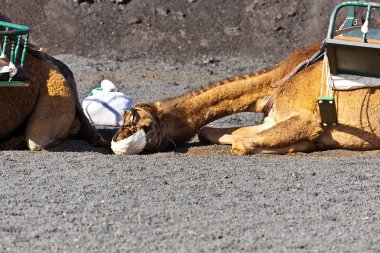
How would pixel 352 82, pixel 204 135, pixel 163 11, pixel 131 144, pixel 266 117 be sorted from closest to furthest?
pixel 131 144, pixel 352 82, pixel 266 117, pixel 204 135, pixel 163 11

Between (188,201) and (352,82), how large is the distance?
2.72 m

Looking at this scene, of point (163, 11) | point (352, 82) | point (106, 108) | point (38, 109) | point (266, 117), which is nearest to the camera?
point (352, 82)

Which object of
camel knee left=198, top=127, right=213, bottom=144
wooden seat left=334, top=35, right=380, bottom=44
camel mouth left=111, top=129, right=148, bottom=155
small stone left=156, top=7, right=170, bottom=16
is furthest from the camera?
small stone left=156, top=7, right=170, bottom=16

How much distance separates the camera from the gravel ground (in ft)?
19.7

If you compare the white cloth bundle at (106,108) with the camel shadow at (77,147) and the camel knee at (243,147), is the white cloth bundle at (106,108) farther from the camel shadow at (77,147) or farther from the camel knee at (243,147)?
the camel knee at (243,147)

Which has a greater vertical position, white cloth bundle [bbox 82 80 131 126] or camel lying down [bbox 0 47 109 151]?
camel lying down [bbox 0 47 109 151]

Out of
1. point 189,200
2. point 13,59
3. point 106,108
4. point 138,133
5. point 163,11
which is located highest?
point 13,59

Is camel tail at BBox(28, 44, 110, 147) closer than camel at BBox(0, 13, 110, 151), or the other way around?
camel at BBox(0, 13, 110, 151)

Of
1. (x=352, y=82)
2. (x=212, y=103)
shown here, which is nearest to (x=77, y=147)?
(x=212, y=103)

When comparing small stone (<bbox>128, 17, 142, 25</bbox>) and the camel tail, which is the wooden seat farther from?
small stone (<bbox>128, 17, 142, 25</bbox>)

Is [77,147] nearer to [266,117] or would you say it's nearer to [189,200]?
[266,117]

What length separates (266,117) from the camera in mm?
9758

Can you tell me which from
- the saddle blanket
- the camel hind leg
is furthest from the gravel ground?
the saddle blanket

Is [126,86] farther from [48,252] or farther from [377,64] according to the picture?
[48,252]
